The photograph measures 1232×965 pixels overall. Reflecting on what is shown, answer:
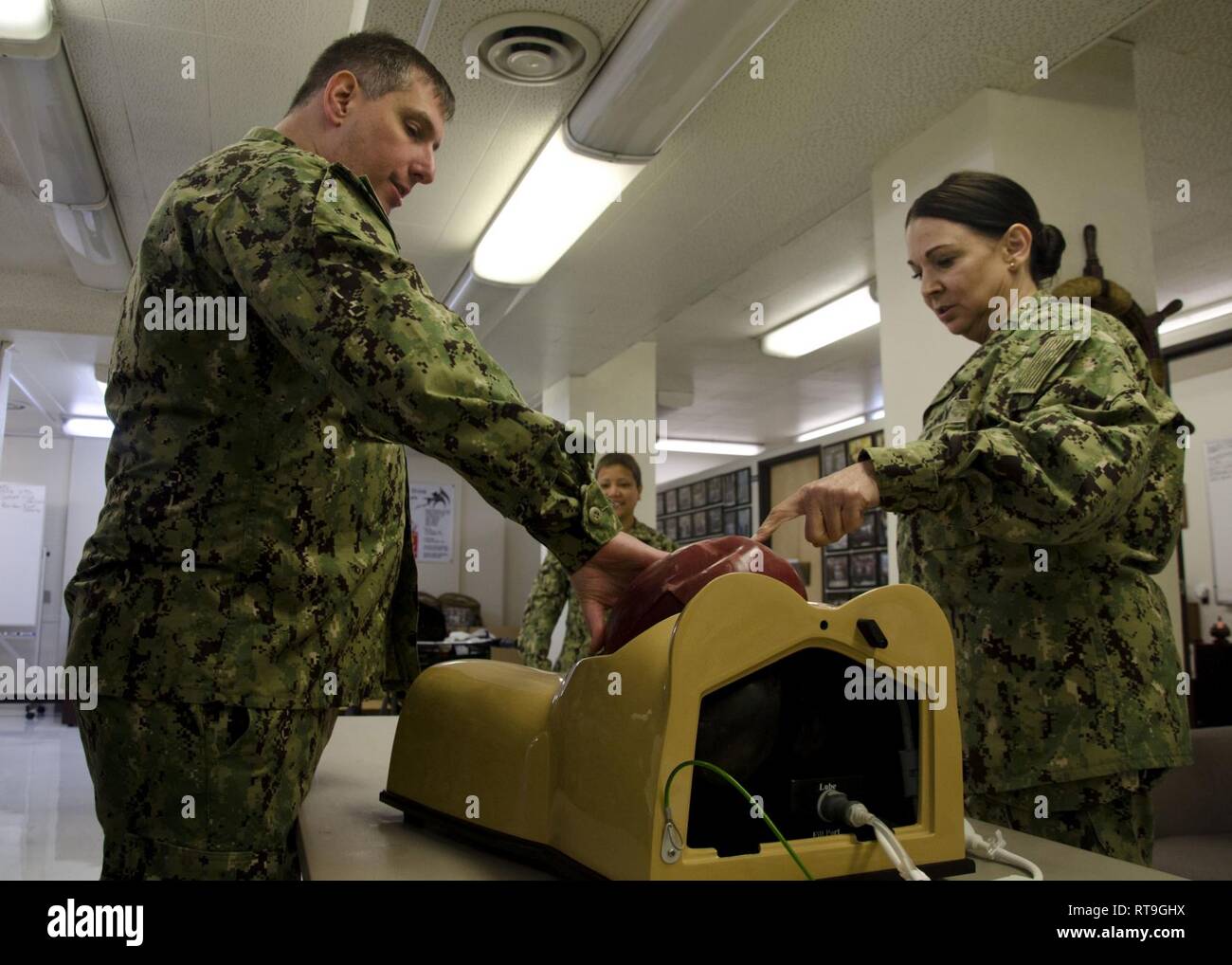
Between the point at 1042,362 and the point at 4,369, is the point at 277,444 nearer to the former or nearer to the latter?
the point at 1042,362

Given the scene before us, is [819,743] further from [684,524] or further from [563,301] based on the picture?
[684,524]

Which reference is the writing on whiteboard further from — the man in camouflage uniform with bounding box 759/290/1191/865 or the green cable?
the green cable

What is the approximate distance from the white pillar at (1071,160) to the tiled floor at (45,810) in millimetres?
2887

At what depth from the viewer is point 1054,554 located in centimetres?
120

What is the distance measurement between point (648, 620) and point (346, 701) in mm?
433

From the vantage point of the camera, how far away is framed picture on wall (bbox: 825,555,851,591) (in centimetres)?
423

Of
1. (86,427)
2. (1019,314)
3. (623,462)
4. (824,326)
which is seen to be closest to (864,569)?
(623,462)

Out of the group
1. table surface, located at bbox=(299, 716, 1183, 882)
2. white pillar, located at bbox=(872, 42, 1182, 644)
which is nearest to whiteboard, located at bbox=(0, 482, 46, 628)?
white pillar, located at bbox=(872, 42, 1182, 644)

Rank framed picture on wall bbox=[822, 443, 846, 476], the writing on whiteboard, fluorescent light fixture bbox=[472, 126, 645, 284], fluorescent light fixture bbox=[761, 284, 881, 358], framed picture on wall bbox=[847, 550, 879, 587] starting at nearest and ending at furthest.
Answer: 1. fluorescent light fixture bbox=[472, 126, 645, 284]
2. framed picture on wall bbox=[847, 550, 879, 587]
3. framed picture on wall bbox=[822, 443, 846, 476]
4. fluorescent light fixture bbox=[761, 284, 881, 358]
5. the writing on whiteboard

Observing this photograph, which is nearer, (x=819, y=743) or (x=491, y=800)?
(x=819, y=743)

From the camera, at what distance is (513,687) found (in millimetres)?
1009

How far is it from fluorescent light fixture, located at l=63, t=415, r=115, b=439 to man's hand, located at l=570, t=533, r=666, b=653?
9283 millimetres

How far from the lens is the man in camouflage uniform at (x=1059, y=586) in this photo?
42.1 inches
